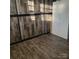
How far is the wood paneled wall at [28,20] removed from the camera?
181 inches

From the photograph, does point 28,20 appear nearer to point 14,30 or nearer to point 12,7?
point 14,30

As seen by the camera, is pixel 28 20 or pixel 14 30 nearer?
pixel 14 30

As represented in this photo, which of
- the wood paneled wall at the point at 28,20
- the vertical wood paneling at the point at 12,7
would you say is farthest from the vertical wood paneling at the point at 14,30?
the vertical wood paneling at the point at 12,7

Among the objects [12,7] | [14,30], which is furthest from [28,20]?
[12,7]

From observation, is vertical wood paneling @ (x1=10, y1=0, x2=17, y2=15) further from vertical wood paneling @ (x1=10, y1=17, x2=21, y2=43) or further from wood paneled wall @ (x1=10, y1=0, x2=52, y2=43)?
vertical wood paneling @ (x1=10, y1=17, x2=21, y2=43)

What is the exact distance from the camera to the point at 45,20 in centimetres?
622

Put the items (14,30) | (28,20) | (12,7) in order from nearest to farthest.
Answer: (12,7)
(14,30)
(28,20)

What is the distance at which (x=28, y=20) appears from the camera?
203 inches

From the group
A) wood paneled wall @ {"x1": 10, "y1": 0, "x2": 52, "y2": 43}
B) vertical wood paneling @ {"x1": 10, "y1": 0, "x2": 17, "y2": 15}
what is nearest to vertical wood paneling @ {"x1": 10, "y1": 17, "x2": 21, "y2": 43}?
wood paneled wall @ {"x1": 10, "y1": 0, "x2": 52, "y2": 43}

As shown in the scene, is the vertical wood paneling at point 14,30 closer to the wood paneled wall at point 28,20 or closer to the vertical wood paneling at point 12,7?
the wood paneled wall at point 28,20

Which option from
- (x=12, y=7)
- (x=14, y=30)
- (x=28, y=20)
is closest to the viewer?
(x=12, y=7)
